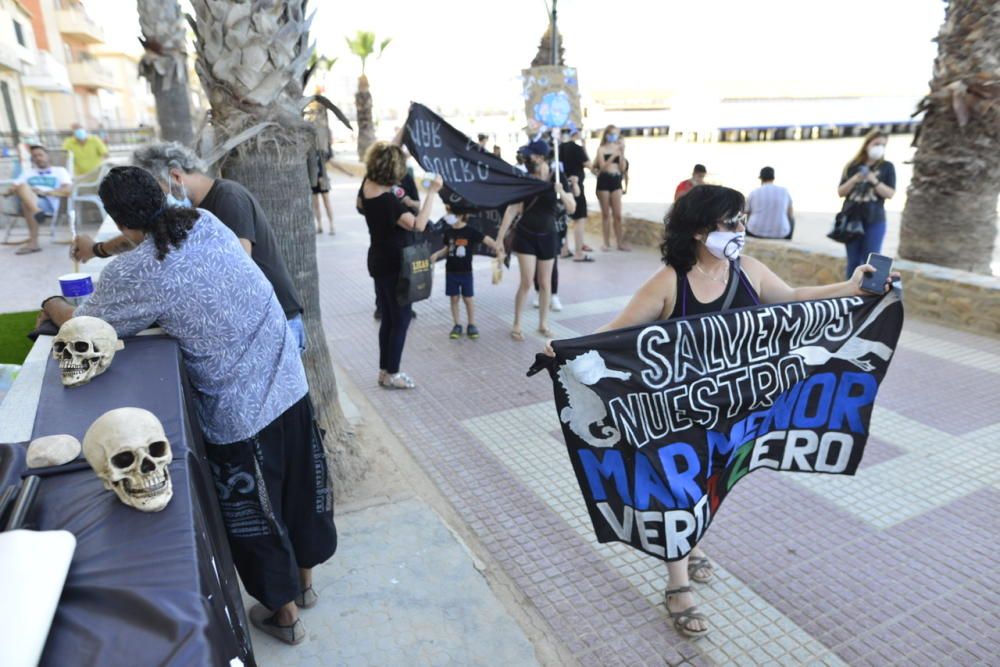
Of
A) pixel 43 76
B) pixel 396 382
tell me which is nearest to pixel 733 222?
pixel 396 382

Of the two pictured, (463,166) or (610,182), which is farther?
(610,182)

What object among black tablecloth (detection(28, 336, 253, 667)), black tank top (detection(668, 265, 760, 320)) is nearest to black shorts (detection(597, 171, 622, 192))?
black tank top (detection(668, 265, 760, 320))

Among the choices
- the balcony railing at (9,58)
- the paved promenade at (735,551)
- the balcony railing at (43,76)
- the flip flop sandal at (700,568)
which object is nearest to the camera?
the paved promenade at (735,551)

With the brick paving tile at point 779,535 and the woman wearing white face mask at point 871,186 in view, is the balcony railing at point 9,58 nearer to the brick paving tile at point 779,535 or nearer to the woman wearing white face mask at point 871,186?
the brick paving tile at point 779,535

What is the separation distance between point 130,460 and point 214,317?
0.93 m

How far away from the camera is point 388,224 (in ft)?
17.0

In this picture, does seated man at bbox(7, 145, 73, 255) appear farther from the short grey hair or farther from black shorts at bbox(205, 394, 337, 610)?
black shorts at bbox(205, 394, 337, 610)

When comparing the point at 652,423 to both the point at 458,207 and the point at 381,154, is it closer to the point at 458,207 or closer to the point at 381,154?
the point at 381,154

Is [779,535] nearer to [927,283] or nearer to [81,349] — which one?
[81,349]

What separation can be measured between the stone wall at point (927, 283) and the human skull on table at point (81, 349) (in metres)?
7.79

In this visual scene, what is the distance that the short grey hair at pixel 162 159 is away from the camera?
274 centimetres

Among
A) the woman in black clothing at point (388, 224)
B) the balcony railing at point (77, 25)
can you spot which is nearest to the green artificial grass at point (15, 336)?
the woman in black clothing at point (388, 224)

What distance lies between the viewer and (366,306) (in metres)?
8.24

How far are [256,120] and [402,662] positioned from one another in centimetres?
283
